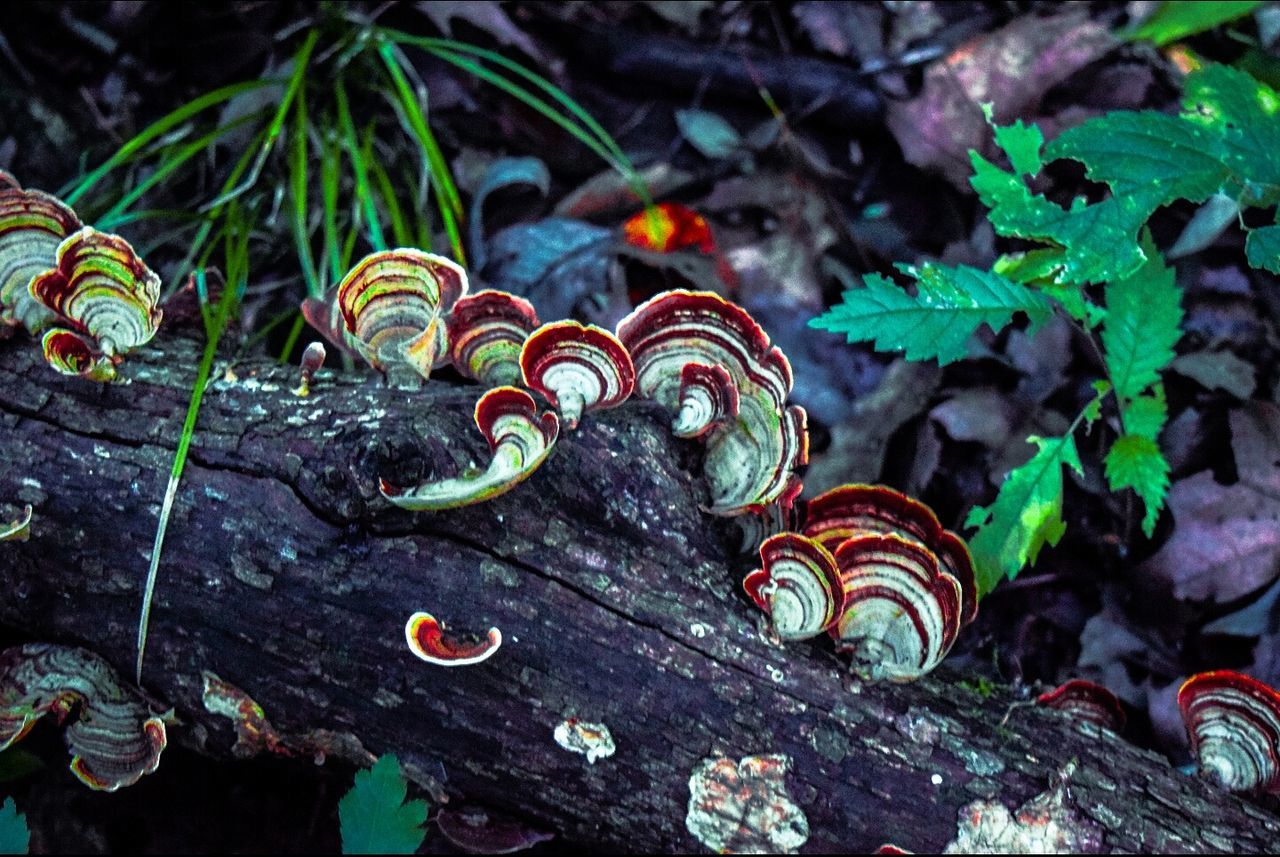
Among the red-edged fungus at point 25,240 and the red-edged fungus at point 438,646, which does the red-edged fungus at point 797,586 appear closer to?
the red-edged fungus at point 438,646

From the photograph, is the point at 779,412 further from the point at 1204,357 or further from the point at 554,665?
the point at 1204,357

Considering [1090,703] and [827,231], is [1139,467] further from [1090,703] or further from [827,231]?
[827,231]

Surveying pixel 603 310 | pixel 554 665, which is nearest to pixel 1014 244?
pixel 603 310

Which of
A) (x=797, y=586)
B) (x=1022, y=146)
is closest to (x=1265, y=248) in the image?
(x=1022, y=146)

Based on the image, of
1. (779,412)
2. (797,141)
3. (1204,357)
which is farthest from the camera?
(797,141)

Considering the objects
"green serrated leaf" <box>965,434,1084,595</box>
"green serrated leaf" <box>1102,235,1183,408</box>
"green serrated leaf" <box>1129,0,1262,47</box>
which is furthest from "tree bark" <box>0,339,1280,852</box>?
"green serrated leaf" <box>1129,0,1262,47</box>

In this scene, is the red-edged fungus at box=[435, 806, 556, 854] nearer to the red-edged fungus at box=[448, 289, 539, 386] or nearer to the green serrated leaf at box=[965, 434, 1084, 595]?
the red-edged fungus at box=[448, 289, 539, 386]
